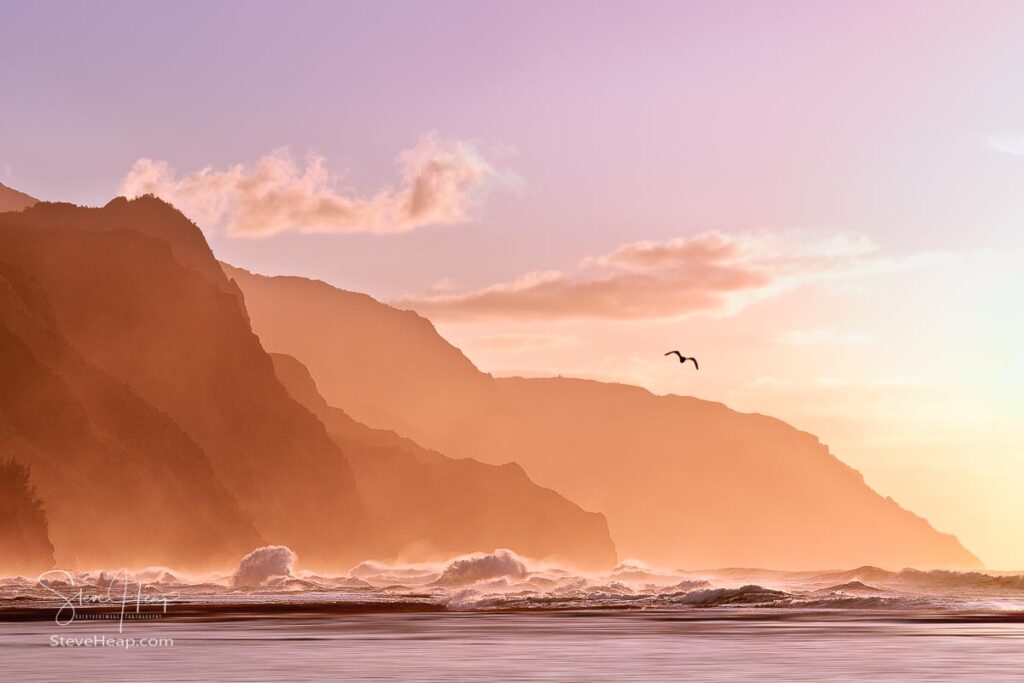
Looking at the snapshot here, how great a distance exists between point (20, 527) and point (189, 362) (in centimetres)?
6154

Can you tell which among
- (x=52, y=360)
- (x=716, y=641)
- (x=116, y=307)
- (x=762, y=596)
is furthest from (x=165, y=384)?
(x=716, y=641)

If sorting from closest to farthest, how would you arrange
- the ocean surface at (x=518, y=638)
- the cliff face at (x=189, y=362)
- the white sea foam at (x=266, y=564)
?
the ocean surface at (x=518, y=638) → the white sea foam at (x=266, y=564) → the cliff face at (x=189, y=362)

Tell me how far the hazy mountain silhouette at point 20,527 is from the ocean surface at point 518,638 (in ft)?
158

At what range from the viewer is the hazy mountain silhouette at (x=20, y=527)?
12181cm

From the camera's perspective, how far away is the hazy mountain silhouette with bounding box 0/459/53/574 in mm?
121812

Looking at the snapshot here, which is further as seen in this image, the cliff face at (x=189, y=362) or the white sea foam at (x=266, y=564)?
the cliff face at (x=189, y=362)

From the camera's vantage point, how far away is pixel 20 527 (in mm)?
123812

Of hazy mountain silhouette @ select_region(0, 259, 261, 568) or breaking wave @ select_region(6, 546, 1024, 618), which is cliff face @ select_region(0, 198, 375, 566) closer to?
hazy mountain silhouette @ select_region(0, 259, 261, 568)


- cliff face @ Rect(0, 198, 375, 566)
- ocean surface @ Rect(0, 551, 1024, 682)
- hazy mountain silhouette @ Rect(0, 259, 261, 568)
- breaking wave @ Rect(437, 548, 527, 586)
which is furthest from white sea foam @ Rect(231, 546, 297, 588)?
ocean surface @ Rect(0, 551, 1024, 682)

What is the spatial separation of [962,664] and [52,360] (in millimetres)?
138761

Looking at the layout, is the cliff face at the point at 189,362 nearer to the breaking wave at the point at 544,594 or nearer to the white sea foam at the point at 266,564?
the white sea foam at the point at 266,564

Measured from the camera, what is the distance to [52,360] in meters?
154

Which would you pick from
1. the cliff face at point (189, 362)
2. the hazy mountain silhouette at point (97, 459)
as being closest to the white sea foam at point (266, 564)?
the hazy mountain silhouette at point (97, 459)

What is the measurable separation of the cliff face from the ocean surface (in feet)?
328
